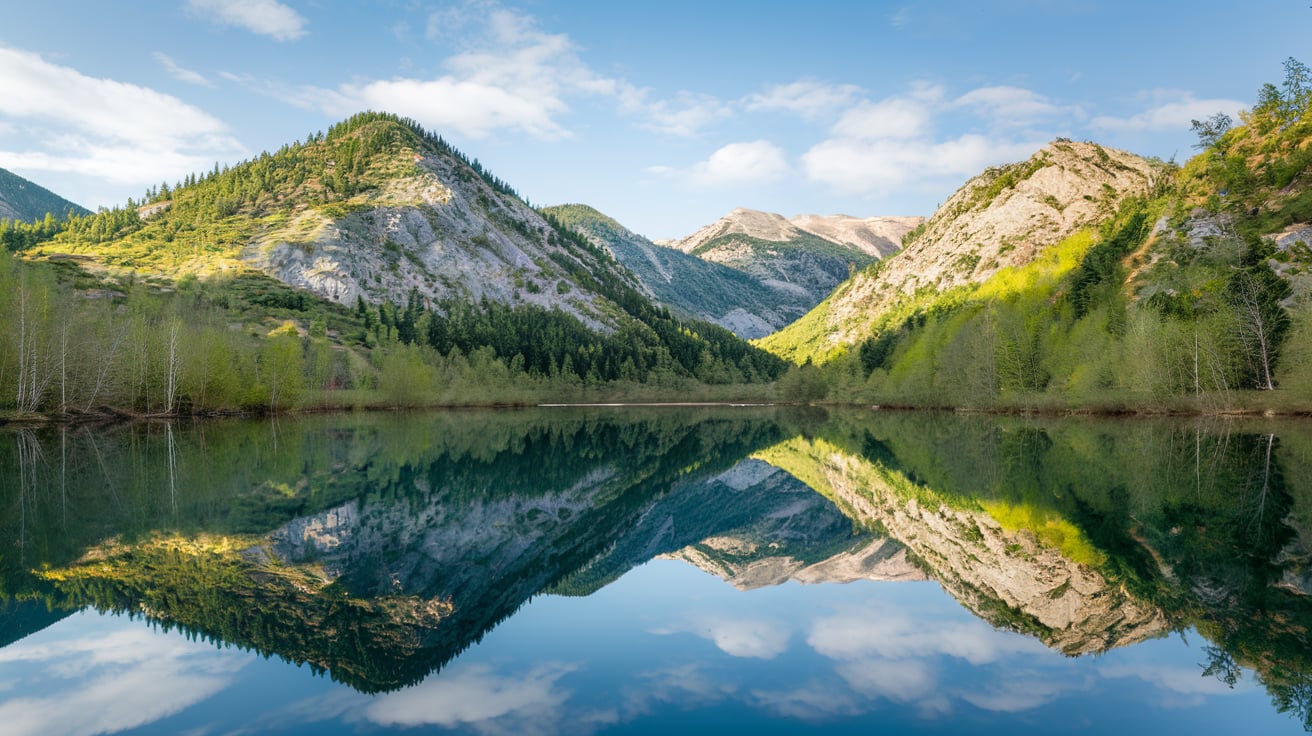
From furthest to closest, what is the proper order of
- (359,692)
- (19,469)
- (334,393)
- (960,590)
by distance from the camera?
(334,393), (19,469), (960,590), (359,692)

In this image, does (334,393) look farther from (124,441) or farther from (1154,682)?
(1154,682)

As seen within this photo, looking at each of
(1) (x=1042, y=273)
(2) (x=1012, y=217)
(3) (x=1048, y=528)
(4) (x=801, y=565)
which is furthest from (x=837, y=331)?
(4) (x=801, y=565)

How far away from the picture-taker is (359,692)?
8.23 metres

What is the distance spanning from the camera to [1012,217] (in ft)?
534

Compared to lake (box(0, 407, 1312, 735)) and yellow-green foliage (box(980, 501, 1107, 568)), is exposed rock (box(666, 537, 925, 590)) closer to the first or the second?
lake (box(0, 407, 1312, 735))

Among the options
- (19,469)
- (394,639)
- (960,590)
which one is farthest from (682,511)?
(19,469)

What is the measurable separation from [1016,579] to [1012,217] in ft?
565

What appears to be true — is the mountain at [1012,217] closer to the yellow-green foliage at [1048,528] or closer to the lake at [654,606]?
the lake at [654,606]

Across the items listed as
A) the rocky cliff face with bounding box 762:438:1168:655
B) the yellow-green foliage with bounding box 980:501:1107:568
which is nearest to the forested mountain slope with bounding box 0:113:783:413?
the rocky cliff face with bounding box 762:438:1168:655

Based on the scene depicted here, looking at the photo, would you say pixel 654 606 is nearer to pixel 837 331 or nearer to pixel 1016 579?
pixel 1016 579

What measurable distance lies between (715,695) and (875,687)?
1.98 m

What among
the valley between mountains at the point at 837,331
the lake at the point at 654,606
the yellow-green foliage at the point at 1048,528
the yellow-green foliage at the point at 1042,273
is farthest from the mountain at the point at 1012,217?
the yellow-green foliage at the point at 1048,528

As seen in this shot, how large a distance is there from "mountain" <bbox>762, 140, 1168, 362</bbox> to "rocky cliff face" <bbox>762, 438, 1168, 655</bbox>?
147 metres

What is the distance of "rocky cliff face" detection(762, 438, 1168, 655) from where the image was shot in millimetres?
10234
